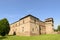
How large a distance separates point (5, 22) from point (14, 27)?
13.0 m

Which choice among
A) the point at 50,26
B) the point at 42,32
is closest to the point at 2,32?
the point at 42,32

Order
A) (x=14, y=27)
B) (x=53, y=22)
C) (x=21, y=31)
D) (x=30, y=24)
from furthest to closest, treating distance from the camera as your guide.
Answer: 1. (x=14, y=27)
2. (x=53, y=22)
3. (x=21, y=31)
4. (x=30, y=24)

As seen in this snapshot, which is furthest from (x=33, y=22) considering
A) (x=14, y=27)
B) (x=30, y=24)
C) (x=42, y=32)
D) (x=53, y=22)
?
(x=14, y=27)

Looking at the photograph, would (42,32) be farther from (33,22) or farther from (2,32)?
(2,32)

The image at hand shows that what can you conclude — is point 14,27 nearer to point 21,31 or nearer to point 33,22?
point 21,31

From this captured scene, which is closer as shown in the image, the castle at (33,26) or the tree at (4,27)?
the castle at (33,26)

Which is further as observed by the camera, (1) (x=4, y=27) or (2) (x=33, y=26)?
(1) (x=4, y=27)

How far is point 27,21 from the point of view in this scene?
198 feet

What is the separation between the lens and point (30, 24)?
5884 centimetres

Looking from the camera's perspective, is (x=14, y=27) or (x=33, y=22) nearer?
(x=33, y=22)

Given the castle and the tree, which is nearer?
the castle

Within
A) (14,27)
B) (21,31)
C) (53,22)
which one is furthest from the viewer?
(14,27)

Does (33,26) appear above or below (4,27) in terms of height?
above

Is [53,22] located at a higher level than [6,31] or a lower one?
higher
